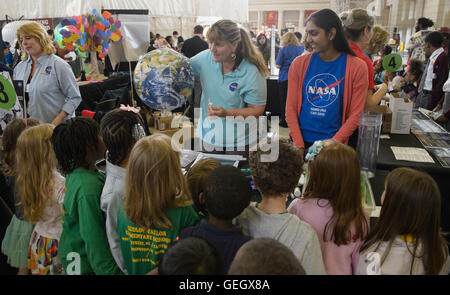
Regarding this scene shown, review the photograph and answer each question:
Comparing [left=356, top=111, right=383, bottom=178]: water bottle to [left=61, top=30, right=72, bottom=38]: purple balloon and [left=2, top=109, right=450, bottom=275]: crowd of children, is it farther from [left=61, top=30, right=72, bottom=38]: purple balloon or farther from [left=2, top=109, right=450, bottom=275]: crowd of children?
[left=61, top=30, right=72, bottom=38]: purple balloon

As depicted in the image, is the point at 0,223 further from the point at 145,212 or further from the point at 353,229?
the point at 353,229

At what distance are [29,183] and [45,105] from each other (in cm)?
125

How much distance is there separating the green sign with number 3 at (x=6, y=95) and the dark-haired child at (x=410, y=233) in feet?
6.52

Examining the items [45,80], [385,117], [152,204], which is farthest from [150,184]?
[385,117]

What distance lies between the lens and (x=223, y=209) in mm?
1051

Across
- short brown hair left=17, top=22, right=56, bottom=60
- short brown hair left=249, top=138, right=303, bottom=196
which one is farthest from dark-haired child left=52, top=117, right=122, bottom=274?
short brown hair left=17, top=22, right=56, bottom=60

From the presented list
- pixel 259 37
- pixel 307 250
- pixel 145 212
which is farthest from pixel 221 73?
pixel 259 37

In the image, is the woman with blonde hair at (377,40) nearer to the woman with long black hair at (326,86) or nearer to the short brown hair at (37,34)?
the woman with long black hair at (326,86)

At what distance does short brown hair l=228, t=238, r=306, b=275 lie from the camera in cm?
75

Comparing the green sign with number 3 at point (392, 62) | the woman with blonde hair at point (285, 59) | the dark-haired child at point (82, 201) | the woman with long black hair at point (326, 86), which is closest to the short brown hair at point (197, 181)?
the dark-haired child at point (82, 201)

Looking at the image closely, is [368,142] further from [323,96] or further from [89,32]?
[89,32]

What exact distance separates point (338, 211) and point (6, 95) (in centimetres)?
188

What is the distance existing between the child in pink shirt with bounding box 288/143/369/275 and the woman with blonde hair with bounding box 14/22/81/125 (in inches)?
78.4

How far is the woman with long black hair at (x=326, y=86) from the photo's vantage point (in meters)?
1.75
